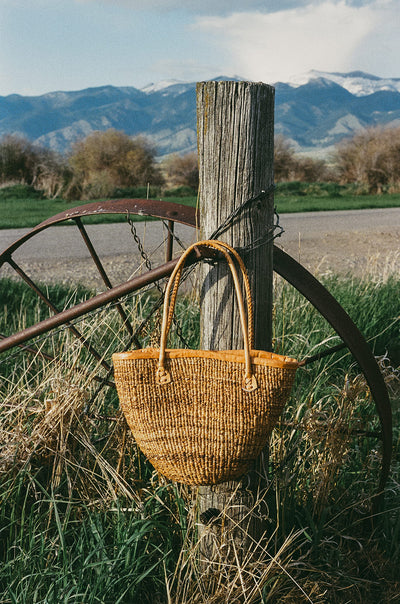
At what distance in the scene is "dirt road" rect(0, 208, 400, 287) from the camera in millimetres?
5895

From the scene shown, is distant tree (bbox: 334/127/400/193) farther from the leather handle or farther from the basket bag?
the basket bag

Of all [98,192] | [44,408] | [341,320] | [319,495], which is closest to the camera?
[341,320]

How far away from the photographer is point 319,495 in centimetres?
185

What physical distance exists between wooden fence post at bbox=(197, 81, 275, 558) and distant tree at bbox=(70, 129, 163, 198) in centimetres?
1567

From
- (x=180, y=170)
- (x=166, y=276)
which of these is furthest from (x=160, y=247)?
(x=180, y=170)

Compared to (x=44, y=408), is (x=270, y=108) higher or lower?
higher

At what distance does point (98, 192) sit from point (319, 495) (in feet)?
43.6

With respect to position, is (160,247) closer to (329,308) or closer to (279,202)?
(329,308)

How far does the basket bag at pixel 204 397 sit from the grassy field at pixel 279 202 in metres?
8.57

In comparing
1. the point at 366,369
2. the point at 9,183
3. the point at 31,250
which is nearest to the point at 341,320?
the point at 366,369

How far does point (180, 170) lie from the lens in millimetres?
20516

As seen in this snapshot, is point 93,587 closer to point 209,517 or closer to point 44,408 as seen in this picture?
point 209,517

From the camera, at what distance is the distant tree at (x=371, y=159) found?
18.0 meters

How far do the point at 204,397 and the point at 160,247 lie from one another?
251 inches
